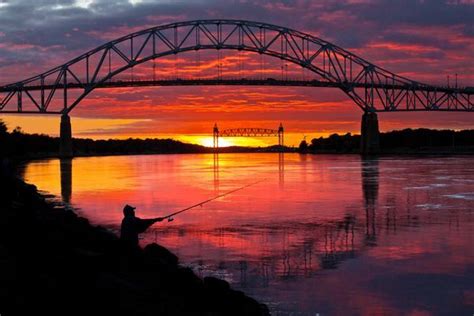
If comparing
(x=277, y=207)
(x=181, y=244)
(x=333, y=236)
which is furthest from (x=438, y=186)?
(x=181, y=244)

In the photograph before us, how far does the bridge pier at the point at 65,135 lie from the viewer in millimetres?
110625

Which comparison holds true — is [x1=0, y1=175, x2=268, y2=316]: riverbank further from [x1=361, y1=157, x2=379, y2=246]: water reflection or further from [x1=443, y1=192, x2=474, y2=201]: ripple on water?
[x1=443, y1=192, x2=474, y2=201]: ripple on water

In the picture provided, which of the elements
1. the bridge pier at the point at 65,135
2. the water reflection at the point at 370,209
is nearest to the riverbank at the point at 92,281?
the water reflection at the point at 370,209

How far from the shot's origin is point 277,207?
2630 centimetres

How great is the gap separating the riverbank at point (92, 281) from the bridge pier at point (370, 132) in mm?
113493

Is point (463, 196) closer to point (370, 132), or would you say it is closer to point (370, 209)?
point (370, 209)

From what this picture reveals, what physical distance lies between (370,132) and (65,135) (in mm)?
56649

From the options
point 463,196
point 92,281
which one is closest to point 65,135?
point 463,196

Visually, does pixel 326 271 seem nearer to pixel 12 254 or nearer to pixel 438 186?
pixel 12 254

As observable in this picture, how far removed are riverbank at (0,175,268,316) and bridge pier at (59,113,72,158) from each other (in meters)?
101

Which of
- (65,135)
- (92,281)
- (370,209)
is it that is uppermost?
(65,135)

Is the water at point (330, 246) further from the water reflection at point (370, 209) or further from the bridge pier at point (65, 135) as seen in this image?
the bridge pier at point (65, 135)

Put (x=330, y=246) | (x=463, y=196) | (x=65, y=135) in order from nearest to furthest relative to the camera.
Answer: (x=330, y=246), (x=463, y=196), (x=65, y=135)

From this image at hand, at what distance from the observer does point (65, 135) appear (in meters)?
112
